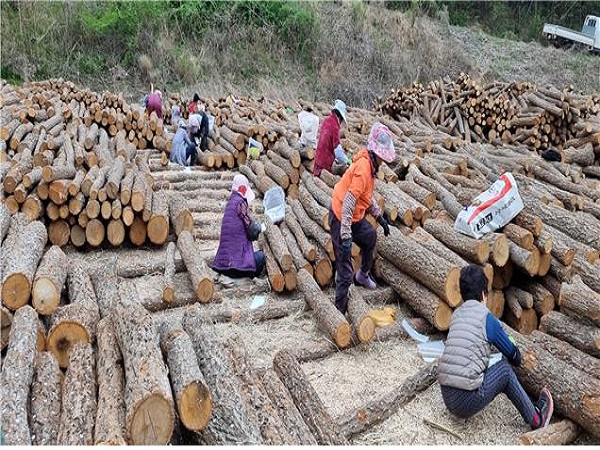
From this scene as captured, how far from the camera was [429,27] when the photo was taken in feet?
99.2

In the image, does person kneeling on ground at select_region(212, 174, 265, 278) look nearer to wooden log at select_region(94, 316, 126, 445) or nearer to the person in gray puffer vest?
wooden log at select_region(94, 316, 126, 445)

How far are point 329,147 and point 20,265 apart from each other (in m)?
5.51

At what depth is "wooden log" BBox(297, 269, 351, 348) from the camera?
235 inches

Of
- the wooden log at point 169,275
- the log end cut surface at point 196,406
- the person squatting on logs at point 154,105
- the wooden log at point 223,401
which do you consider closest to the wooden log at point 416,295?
the wooden log at point 169,275

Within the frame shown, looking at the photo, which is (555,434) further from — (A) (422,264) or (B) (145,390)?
(B) (145,390)

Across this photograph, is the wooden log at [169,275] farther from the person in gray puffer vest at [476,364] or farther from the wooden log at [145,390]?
the person in gray puffer vest at [476,364]

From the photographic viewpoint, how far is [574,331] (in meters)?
5.64

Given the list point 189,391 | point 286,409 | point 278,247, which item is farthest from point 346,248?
point 189,391

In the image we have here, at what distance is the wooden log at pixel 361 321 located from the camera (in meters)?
6.00

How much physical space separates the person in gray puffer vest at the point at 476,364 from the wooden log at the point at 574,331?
0.85m

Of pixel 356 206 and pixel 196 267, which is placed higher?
pixel 356 206

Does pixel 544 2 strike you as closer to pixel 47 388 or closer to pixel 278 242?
pixel 278 242

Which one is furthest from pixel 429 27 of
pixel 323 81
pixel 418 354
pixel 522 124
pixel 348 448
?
pixel 348 448

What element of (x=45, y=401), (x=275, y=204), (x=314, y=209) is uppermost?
(x=45, y=401)
